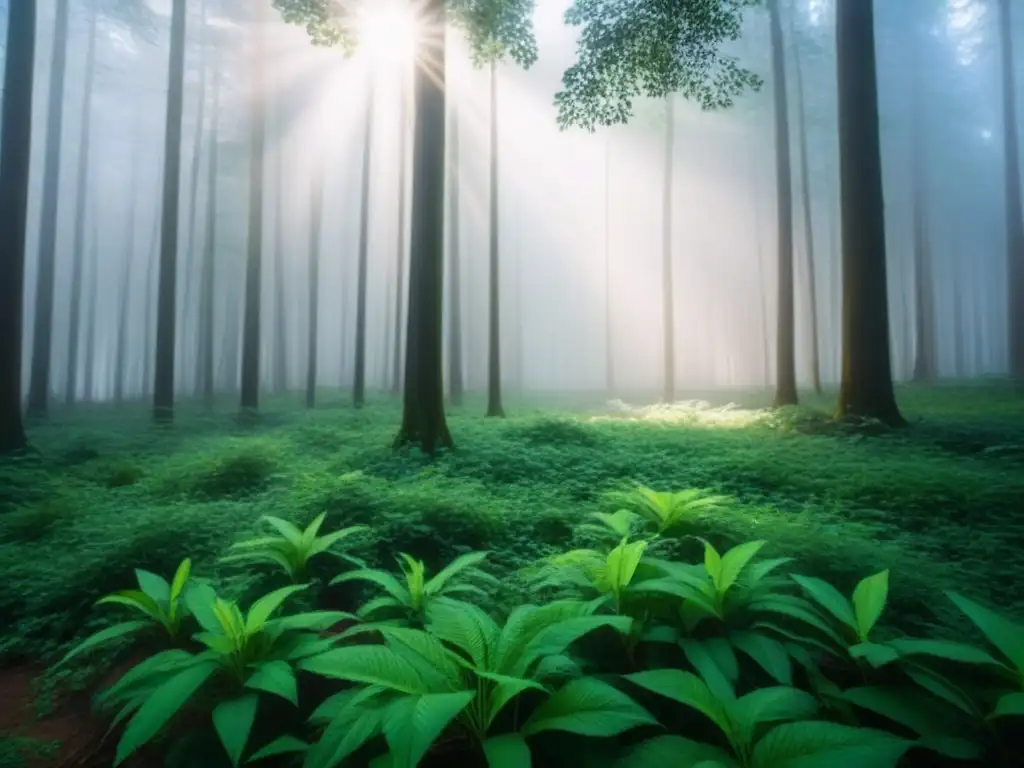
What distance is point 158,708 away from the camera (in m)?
2.30

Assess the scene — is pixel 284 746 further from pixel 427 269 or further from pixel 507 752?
pixel 427 269

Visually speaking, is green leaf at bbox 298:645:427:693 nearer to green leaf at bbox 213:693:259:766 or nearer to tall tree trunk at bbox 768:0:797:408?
green leaf at bbox 213:693:259:766

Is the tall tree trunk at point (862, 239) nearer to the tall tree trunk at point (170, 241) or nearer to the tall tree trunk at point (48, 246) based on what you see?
the tall tree trunk at point (170, 241)

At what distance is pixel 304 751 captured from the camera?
238 centimetres

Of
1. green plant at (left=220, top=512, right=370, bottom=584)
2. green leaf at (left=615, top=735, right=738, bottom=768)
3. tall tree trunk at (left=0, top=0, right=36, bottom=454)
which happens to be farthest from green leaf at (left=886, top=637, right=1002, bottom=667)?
tall tree trunk at (left=0, top=0, right=36, bottom=454)

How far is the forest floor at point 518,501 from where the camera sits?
4207 mm

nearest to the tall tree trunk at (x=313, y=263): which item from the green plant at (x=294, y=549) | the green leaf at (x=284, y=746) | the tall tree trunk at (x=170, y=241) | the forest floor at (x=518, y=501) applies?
the tall tree trunk at (x=170, y=241)

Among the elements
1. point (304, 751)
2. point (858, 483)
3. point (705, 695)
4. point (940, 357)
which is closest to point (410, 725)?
point (304, 751)

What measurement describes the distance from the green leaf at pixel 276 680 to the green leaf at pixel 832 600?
2591 mm

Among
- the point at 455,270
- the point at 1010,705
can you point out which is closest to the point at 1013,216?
the point at 455,270

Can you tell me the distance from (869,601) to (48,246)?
25347mm

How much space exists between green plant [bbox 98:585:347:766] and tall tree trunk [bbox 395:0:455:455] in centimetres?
558

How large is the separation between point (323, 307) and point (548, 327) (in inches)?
1183

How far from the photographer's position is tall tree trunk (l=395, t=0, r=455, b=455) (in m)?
8.74
